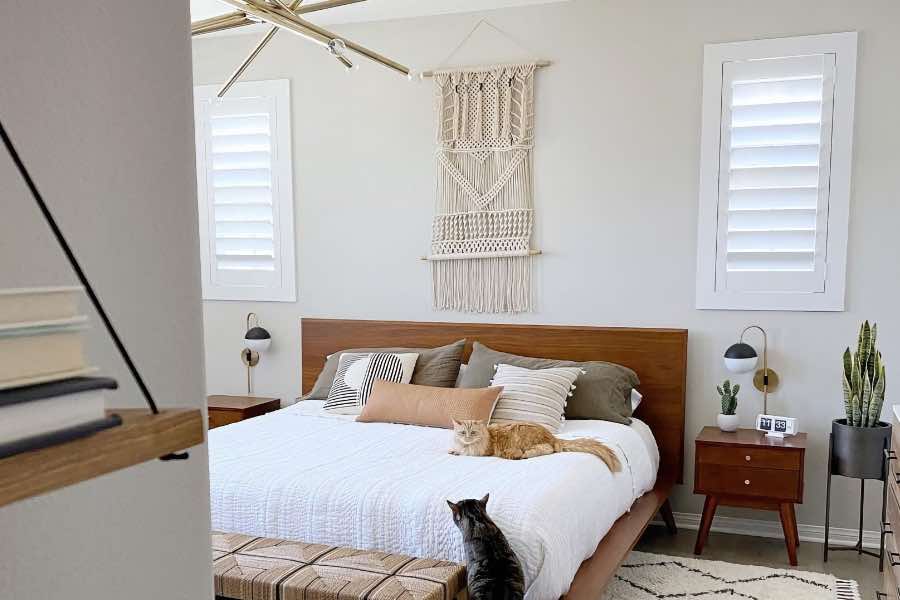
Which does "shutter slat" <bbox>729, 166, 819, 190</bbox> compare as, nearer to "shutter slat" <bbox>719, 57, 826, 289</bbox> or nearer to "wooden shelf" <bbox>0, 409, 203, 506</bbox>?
"shutter slat" <bbox>719, 57, 826, 289</bbox>

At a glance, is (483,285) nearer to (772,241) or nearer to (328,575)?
(772,241)

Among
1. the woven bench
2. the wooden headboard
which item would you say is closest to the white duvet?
the woven bench

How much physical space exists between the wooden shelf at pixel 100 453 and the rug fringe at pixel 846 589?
3436 millimetres

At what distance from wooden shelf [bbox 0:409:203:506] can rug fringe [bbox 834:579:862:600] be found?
3.44 m

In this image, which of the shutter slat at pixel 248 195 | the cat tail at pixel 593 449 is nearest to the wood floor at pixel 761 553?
the cat tail at pixel 593 449

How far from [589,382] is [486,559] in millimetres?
1757

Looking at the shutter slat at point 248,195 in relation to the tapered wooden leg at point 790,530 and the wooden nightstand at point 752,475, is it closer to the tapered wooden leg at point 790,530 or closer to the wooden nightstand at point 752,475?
the wooden nightstand at point 752,475

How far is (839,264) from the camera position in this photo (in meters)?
4.03

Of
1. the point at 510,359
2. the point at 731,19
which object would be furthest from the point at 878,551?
the point at 731,19

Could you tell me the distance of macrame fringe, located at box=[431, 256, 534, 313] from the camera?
461 cm

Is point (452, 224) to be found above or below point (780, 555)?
above

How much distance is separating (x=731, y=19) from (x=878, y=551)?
2635 millimetres

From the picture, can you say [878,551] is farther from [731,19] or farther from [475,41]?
[475,41]

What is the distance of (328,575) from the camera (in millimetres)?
2400
